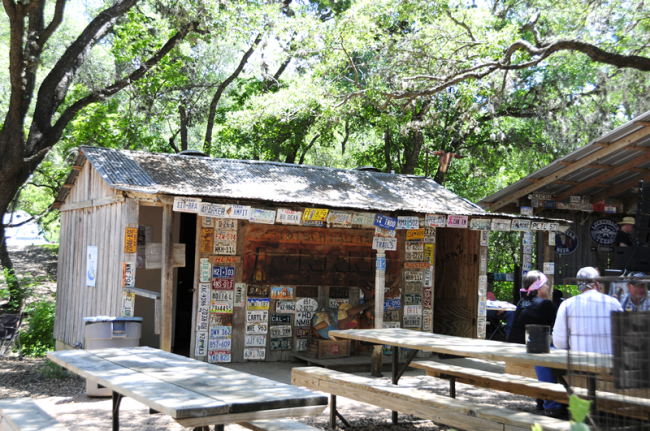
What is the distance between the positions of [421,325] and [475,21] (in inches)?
248

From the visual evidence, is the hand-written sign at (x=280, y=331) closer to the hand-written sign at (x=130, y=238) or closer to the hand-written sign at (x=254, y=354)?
the hand-written sign at (x=254, y=354)

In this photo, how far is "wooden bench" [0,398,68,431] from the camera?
13.7 feet

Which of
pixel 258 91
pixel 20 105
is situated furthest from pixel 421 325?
pixel 258 91

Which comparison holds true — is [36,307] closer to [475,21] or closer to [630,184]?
[475,21]

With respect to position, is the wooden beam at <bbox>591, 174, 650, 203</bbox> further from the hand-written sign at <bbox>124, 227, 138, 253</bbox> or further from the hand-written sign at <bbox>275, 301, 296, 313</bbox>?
the hand-written sign at <bbox>124, 227, 138, 253</bbox>

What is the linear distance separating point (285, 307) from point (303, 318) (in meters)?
0.40

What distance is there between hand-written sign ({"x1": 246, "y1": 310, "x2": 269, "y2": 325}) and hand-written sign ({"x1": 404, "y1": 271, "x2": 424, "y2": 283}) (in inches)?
107

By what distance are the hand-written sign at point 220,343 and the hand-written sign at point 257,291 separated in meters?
0.82

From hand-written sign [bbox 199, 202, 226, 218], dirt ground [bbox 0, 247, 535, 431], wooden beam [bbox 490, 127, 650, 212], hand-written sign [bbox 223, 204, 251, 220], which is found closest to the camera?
dirt ground [bbox 0, 247, 535, 431]

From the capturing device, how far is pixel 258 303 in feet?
34.3

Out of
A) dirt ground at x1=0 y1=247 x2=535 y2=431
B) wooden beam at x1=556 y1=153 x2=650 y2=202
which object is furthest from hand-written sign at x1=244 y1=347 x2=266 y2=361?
wooden beam at x1=556 y1=153 x2=650 y2=202

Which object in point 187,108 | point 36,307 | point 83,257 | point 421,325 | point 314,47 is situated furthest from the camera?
point 187,108

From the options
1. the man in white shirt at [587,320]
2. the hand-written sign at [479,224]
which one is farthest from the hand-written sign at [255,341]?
the man in white shirt at [587,320]

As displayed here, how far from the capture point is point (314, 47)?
12.5m
